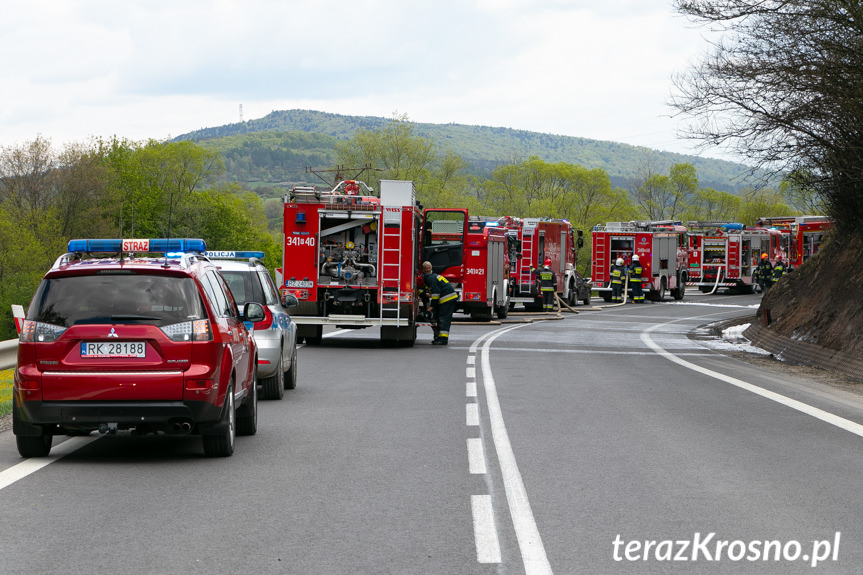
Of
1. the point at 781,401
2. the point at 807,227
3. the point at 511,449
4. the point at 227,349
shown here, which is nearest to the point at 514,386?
the point at 781,401

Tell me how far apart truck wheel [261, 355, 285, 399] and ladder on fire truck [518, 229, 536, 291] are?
87.2ft

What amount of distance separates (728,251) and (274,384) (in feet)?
149

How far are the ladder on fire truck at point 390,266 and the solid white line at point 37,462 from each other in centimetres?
1199

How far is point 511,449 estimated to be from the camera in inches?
362

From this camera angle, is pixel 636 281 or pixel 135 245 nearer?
pixel 135 245

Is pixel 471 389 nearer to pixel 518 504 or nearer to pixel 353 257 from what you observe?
pixel 518 504

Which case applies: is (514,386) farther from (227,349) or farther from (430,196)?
Result: (430,196)

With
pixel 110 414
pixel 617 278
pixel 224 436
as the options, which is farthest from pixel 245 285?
pixel 617 278

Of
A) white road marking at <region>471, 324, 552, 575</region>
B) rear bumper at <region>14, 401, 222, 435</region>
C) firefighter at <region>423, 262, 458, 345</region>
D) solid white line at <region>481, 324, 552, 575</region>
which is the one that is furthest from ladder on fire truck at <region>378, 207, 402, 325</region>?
rear bumper at <region>14, 401, 222, 435</region>

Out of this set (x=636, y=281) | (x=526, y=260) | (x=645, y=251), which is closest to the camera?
(x=526, y=260)

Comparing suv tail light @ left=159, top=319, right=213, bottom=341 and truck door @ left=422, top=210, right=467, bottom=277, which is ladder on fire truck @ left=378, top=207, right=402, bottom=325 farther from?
suv tail light @ left=159, top=319, right=213, bottom=341

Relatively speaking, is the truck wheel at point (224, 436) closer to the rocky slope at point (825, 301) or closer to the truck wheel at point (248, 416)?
the truck wheel at point (248, 416)

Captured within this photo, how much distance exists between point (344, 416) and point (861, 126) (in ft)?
42.7

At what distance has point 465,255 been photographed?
3148 cm
